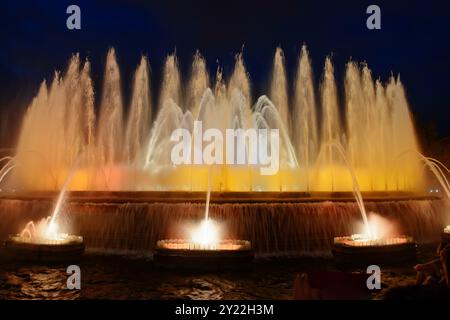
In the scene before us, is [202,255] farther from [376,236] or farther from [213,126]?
[213,126]

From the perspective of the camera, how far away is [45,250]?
13633 mm

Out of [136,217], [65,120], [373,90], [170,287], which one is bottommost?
[170,287]

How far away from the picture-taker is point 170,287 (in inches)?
426

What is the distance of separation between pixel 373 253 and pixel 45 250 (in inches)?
374

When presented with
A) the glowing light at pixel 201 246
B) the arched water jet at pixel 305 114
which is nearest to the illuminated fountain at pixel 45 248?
the glowing light at pixel 201 246

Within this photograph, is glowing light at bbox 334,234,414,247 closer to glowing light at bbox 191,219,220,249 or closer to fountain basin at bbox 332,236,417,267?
fountain basin at bbox 332,236,417,267

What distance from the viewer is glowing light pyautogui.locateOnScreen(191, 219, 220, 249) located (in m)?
14.2

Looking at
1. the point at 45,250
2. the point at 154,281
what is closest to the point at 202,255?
the point at 154,281

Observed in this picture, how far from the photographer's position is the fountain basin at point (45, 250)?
44.6 feet

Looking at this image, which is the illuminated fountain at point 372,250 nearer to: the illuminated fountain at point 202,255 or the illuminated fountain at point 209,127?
the illuminated fountain at point 202,255

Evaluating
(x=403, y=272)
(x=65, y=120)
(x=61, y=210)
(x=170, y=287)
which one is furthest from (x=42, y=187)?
(x=403, y=272)

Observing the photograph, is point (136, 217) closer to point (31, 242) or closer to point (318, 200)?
point (31, 242)

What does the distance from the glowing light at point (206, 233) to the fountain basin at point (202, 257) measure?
1.16m

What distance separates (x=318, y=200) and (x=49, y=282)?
9.08m
